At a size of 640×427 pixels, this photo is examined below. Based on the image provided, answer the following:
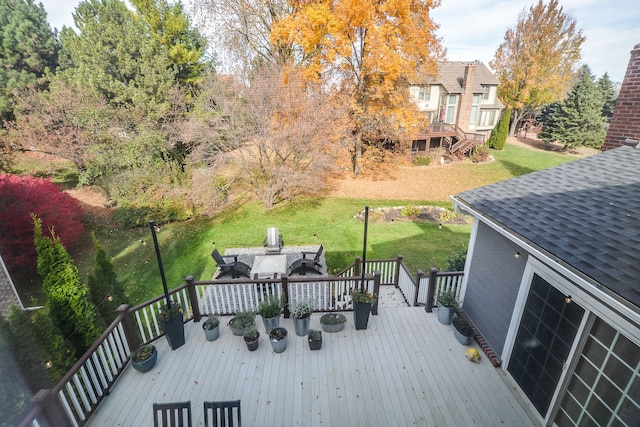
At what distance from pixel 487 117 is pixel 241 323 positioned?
118 ft

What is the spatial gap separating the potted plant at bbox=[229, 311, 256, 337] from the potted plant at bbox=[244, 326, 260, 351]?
16cm

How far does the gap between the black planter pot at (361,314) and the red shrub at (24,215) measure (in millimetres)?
10642

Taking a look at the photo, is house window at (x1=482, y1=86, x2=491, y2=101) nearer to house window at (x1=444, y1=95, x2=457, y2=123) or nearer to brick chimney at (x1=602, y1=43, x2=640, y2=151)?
house window at (x1=444, y1=95, x2=457, y2=123)

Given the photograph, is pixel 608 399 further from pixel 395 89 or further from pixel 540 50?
pixel 540 50

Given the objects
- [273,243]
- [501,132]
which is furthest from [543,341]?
[501,132]

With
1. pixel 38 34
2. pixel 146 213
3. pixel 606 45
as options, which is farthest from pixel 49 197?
pixel 606 45

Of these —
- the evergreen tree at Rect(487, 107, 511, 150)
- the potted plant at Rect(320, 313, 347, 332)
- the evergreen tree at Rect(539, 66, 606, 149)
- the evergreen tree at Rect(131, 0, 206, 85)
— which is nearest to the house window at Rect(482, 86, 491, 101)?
the evergreen tree at Rect(487, 107, 511, 150)

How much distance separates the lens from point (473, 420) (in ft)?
14.5

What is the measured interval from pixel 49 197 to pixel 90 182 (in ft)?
25.4

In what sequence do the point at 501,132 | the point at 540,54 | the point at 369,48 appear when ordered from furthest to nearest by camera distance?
the point at 501,132
the point at 540,54
the point at 369,48

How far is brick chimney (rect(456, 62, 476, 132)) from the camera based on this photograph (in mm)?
28188

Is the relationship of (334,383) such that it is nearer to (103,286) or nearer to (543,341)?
(543,341)

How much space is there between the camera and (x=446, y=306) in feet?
20.2

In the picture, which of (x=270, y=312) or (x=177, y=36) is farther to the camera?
(x=177, y=36)
